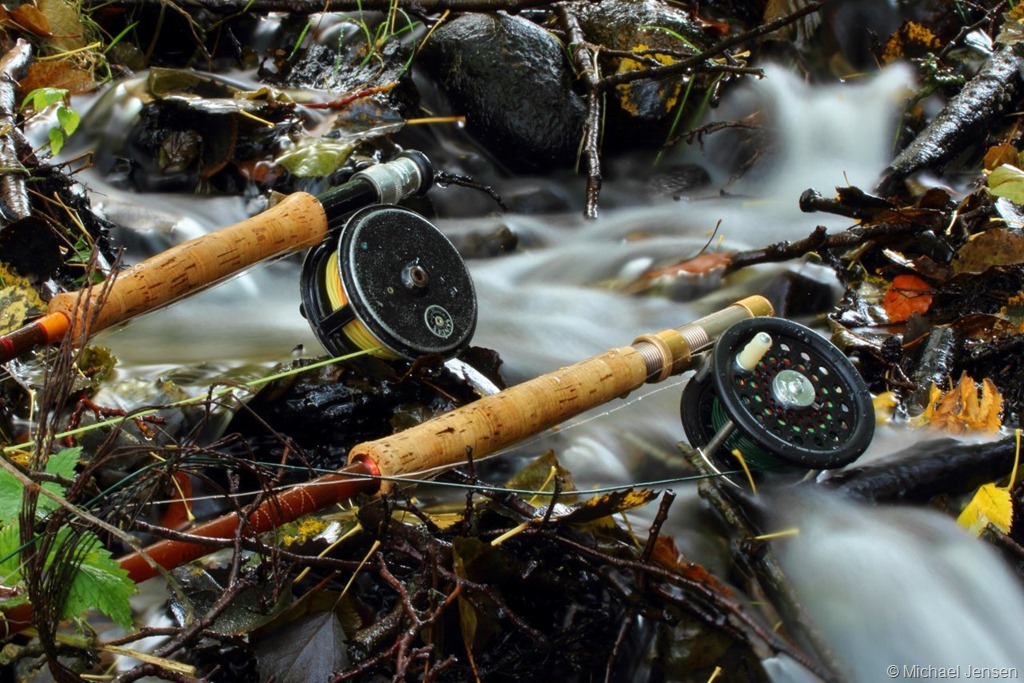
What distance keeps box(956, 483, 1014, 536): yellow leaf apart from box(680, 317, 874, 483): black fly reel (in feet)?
1.32

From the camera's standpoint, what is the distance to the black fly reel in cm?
247

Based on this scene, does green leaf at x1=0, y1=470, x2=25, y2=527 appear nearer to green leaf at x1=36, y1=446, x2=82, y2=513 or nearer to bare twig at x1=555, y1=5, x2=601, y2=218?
green leaf at x1=36, y1=446, x2=82, y2=513

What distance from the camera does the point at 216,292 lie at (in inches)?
146

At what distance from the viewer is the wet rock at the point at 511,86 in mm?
4738

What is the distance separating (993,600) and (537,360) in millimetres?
1645

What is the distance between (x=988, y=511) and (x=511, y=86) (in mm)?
2960

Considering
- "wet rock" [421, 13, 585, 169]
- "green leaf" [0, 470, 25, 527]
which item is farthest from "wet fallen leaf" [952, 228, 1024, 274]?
"green leaf" [0, 470, 25, 527]

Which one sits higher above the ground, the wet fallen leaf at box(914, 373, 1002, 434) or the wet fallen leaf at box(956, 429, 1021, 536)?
the wet fallen leaf at box(914, 373, 1002, 434)

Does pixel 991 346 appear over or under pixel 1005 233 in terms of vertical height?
under

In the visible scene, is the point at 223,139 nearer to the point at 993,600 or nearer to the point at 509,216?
the point at 509,216

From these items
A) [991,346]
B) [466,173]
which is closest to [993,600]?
[991,346]

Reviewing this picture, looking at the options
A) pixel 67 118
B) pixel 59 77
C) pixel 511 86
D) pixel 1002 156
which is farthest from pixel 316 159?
pixel 1002 156

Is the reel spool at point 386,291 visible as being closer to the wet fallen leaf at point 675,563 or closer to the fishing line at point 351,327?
the fishing line at point 351,327

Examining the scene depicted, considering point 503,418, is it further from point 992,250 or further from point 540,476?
point 992,250
